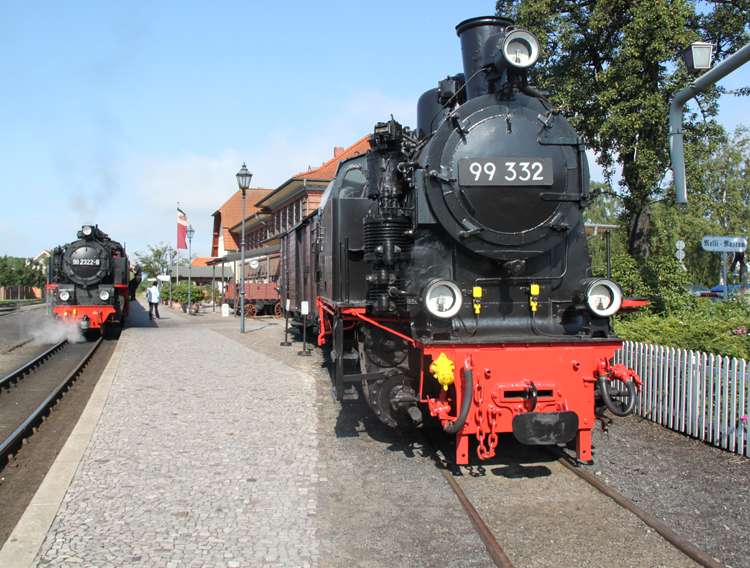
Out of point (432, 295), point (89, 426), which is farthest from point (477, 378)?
point (89, 426)

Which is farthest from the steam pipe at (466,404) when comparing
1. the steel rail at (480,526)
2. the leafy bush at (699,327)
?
the leafy bush at (699,327)

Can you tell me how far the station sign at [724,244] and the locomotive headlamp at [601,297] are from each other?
4.32 meters

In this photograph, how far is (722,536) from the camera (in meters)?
3.31

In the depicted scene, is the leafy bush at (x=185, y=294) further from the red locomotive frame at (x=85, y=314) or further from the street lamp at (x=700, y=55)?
the street lamp at (x=700, y=55)

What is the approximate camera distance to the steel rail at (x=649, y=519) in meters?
2.98

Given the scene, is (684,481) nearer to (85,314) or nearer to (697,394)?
(697,394)

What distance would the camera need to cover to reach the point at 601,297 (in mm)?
4371

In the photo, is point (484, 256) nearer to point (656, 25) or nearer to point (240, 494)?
point (240, 494)

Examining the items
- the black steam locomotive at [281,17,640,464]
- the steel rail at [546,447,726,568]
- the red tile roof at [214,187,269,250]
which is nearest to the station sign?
the black steam locomotive at [281,17,640,464]

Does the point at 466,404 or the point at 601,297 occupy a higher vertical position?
the point at 601,297

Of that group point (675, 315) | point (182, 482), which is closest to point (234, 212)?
point (675, 315)

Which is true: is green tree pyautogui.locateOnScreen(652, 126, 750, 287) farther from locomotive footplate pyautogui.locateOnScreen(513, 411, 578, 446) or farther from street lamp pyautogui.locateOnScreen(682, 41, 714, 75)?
locomotive footplate pyautogui.locateOnScreen(513, 411, 578, 446)

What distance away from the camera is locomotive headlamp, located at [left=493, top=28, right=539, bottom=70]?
4348mm

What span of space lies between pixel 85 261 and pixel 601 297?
43.7 ft
